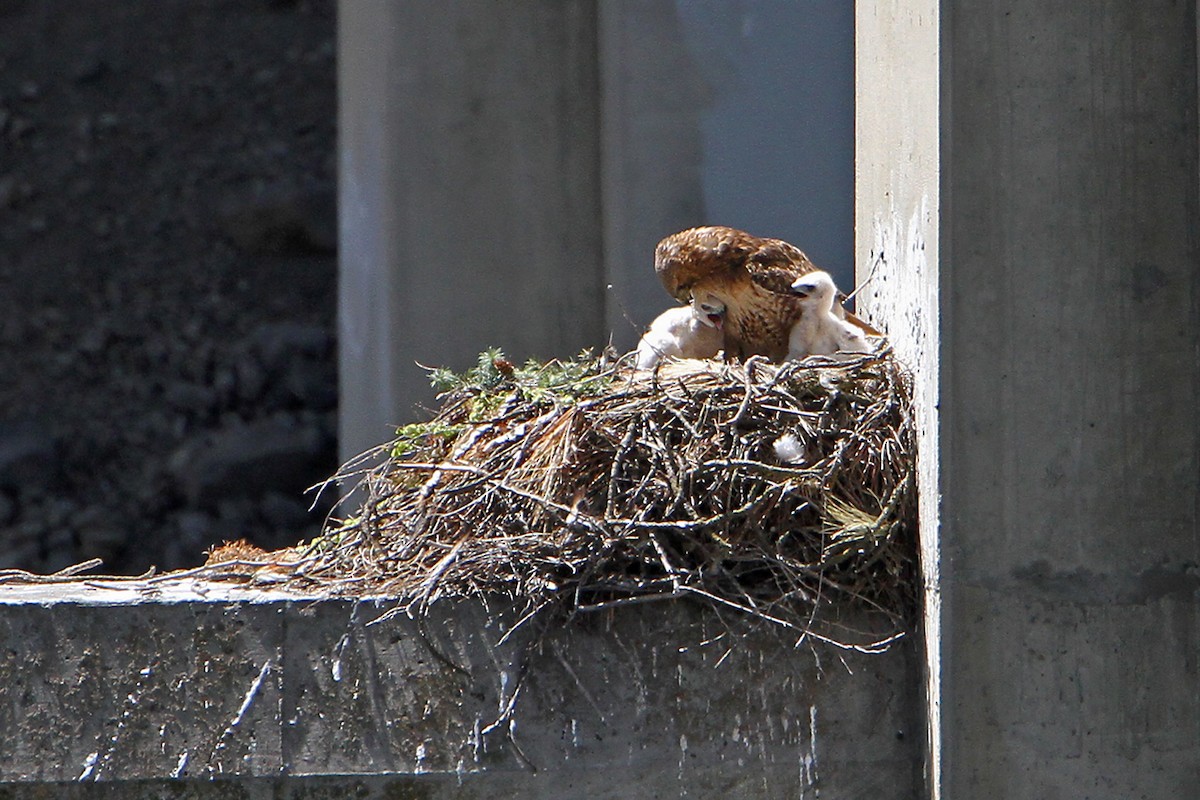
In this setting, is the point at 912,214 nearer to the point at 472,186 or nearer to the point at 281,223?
the point at 472,186

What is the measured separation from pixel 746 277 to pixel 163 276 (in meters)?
10.8

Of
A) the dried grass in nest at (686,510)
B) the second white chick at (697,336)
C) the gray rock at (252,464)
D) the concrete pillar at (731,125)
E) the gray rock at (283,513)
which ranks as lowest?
the gray rock at (283,513)

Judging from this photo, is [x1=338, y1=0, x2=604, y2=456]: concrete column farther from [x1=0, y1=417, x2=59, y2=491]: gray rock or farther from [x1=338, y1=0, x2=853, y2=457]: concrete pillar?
[x1=0, y1=417, x2=59, y2=491]: gray rock

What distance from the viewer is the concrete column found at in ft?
24.9

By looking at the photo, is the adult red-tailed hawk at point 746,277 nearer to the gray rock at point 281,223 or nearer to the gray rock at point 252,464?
the gray rock at point 252,464

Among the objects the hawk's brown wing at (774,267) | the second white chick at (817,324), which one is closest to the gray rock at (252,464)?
the hawk's brown wing at (774,267)

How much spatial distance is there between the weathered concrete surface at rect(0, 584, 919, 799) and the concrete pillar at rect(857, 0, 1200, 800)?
268mm

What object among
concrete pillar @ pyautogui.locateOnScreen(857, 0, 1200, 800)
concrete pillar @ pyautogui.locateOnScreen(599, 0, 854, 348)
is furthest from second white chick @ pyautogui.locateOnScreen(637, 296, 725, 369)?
concrete pillar @ pyautogui.locateOnScreen(599, 0, 854, 348)

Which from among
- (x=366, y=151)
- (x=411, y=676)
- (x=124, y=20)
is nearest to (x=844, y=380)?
(x=411, y=676)

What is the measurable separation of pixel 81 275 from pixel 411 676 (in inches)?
456

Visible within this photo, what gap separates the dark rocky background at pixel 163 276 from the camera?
11.6 metres

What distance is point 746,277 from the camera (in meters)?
4.04

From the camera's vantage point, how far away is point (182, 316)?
44.9ft

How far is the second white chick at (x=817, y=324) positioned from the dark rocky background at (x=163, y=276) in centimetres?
764
